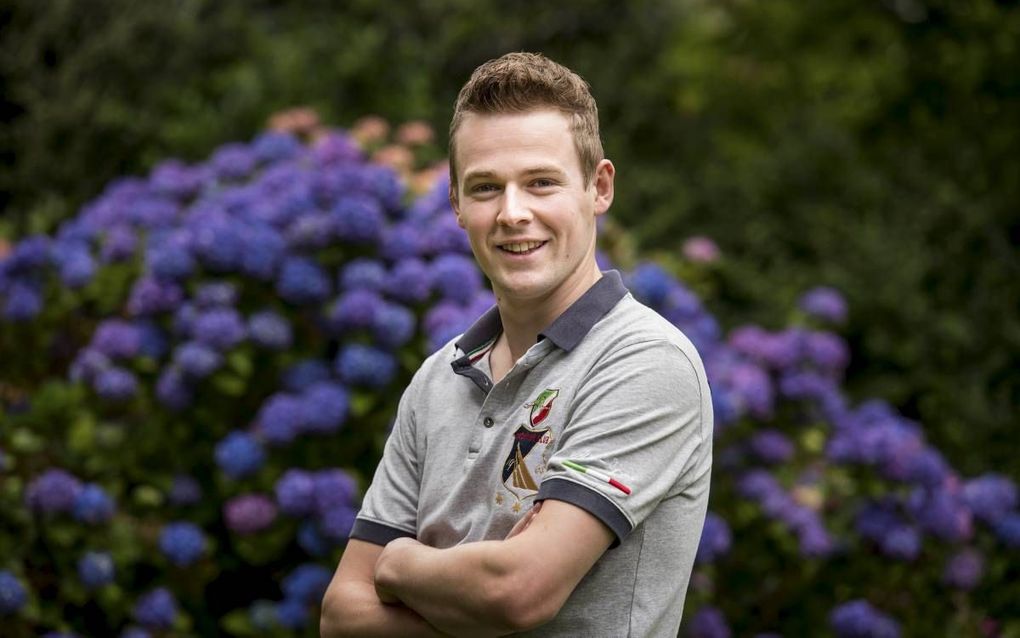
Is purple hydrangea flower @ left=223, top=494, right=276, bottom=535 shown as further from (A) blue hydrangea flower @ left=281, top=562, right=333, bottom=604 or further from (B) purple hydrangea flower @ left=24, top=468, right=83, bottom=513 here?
(B) purple hydrangea flower @ left=24, top=468, right=83, bottom=513

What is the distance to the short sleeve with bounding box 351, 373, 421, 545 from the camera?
238cm

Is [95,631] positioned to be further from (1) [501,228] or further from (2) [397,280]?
(1) [501,228]

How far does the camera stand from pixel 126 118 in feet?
20.6

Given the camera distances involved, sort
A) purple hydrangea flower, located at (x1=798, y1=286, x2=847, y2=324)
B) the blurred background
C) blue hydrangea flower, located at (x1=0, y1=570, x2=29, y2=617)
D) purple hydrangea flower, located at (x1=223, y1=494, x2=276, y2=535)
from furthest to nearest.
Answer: the blurred background < purple hydrangea flower, located at (x1=798, y1=286, x2=847, y2=324) < purple hydrangea flower, located at (x1=223, y1=494, x2=276, y2=535) < blue hydrangea flower, located at (x1=0, y1=570, x2=29, y2=617)

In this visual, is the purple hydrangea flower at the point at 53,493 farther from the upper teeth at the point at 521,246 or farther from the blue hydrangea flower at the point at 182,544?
the upper teeth at the point at 521,246

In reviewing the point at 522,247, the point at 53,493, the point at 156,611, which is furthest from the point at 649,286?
the point at 522,247

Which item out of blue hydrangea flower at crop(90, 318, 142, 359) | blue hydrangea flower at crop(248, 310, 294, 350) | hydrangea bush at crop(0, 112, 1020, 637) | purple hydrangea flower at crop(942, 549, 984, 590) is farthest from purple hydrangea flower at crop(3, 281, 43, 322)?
purple hydrangea flower at crop(942, 549, 984, 590)

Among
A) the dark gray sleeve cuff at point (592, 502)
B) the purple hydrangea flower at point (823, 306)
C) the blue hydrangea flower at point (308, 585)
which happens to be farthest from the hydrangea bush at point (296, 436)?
the dark gray sleeve cuff at point (592, 502)

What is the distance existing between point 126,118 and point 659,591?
495 centimetres

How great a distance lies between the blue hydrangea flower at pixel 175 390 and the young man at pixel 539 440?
6.33ft

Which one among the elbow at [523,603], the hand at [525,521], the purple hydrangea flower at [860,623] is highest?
the purple hydrangea flower at [860,623]

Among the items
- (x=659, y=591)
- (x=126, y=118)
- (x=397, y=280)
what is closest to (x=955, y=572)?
(x=397, y=280)

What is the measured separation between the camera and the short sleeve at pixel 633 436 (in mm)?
1989

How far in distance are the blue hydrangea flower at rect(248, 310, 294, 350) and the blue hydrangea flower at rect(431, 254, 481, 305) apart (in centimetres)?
52
